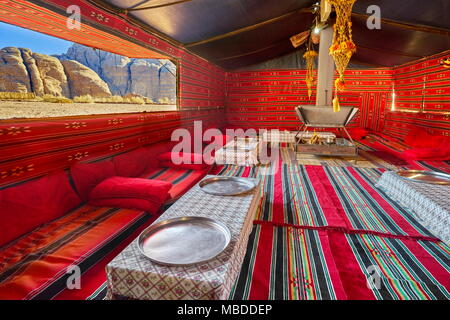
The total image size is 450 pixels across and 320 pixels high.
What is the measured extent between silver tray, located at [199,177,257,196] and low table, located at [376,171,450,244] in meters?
1.50

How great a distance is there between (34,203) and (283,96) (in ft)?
28.4

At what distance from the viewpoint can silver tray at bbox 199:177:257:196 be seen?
2.21 meters

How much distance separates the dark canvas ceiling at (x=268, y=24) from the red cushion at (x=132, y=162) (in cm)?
174

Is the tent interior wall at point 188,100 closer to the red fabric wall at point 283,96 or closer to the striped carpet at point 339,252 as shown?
the red fabric wall at point 283,96

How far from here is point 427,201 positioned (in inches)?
90.9

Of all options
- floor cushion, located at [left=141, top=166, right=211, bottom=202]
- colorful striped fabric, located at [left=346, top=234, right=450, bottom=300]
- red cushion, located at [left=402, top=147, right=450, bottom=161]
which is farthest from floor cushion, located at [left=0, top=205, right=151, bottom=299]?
red cushion, located at [left=402, top=147, right=450, bottom=161]

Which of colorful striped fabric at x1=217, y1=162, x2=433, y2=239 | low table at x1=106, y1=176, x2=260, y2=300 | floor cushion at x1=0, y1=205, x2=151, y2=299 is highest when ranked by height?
low table at x1=106, y1=176, x2=260, y2=300

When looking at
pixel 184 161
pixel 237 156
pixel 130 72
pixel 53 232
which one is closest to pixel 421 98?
pixel 237 156

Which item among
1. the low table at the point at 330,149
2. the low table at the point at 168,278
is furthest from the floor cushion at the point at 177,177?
the low table at the point at 330,149

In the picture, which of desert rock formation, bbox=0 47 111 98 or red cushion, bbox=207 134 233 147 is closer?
desert rock formation, bbox=0 47 111 98

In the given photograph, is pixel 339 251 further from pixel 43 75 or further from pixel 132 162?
pixel 43 75

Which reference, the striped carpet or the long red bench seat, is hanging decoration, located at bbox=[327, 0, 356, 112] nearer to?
the striped carpet

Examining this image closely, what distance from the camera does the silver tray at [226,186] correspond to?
221 cm
